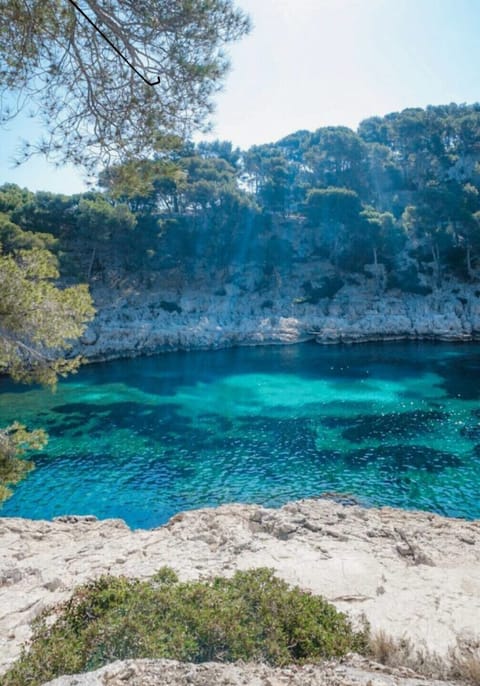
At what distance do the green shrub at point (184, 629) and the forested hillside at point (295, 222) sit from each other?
30649 millimetres

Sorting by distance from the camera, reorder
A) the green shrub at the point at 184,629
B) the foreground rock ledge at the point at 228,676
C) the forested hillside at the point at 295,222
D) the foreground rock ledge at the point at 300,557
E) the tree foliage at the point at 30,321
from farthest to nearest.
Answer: the forested hillside at the point at 295,222, the foreground rock ledge at the point at 300,557, the tree foliage at the point at 30,321, the green shrub at the point at 184,629, the foreground rock ledge at the point at 228,676

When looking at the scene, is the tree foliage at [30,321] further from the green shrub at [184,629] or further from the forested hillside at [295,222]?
→ the forested hillside at [295,222]

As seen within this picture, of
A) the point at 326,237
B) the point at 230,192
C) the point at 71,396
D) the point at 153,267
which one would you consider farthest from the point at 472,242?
the point at 71,396

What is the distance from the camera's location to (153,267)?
43.2 m

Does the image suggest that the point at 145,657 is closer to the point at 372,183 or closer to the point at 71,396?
the point at 71,396

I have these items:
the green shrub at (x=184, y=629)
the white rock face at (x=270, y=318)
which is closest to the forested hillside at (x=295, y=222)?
the white rock face at (x=270, y=318)

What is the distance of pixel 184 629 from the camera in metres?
3.97

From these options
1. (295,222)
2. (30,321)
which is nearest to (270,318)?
(295,222)

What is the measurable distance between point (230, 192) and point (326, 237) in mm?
12202

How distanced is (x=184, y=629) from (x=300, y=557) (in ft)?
15.0

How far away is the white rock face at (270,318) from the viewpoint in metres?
37.7

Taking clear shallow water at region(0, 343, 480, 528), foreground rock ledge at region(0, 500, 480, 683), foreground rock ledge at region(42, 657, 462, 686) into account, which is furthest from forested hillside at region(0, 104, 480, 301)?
foreground rock ledge at region(42, 657, 462, 686)

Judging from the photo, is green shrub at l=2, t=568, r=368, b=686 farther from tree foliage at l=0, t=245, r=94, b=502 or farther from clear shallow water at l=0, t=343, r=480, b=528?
clear shallow water at l=0, t=343, r=480, b=528

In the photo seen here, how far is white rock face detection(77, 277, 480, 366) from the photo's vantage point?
37.7 meters
